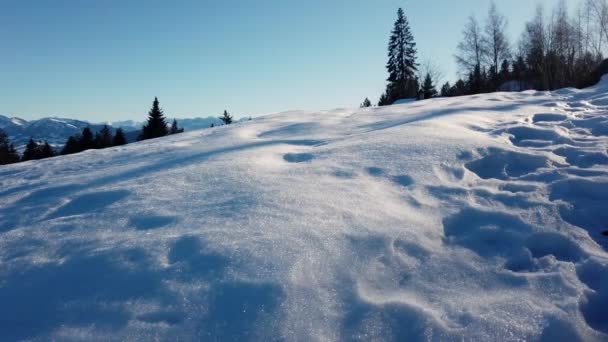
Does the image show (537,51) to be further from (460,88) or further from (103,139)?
(103,139)

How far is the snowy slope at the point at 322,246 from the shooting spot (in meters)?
1.53

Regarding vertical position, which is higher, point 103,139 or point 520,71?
point 520,71

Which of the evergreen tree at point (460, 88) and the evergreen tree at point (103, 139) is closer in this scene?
the evergreen tree at point (460, 88)

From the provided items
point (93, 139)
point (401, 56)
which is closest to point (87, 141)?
point (93, 139)

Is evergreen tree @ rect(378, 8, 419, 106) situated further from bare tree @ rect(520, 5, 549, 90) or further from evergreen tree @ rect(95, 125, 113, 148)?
evergreen tree @ rect(95, 125, 113, 148)

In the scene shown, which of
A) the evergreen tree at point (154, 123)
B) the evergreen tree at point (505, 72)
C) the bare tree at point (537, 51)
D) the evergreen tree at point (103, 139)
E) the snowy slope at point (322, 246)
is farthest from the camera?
the evergreen tree at point (103, 139)

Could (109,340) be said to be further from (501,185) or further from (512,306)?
(501,185)

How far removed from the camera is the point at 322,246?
6.50ft

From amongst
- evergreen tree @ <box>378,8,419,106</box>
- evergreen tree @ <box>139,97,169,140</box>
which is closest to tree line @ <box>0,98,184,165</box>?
evergreen tree @ <box>139,97,169,140</box>

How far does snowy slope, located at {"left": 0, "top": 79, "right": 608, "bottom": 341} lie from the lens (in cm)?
153

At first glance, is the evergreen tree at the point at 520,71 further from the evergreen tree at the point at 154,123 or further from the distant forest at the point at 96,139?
the evergreen tree at the point at 154,123

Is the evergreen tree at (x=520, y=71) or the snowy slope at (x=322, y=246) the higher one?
the evergreen tree at (x=520, y=71)

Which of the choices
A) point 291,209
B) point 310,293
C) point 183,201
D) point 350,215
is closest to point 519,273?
point 350,215

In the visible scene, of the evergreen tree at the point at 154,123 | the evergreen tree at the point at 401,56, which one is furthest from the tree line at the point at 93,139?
the evergreen tree at the point at 401,56
